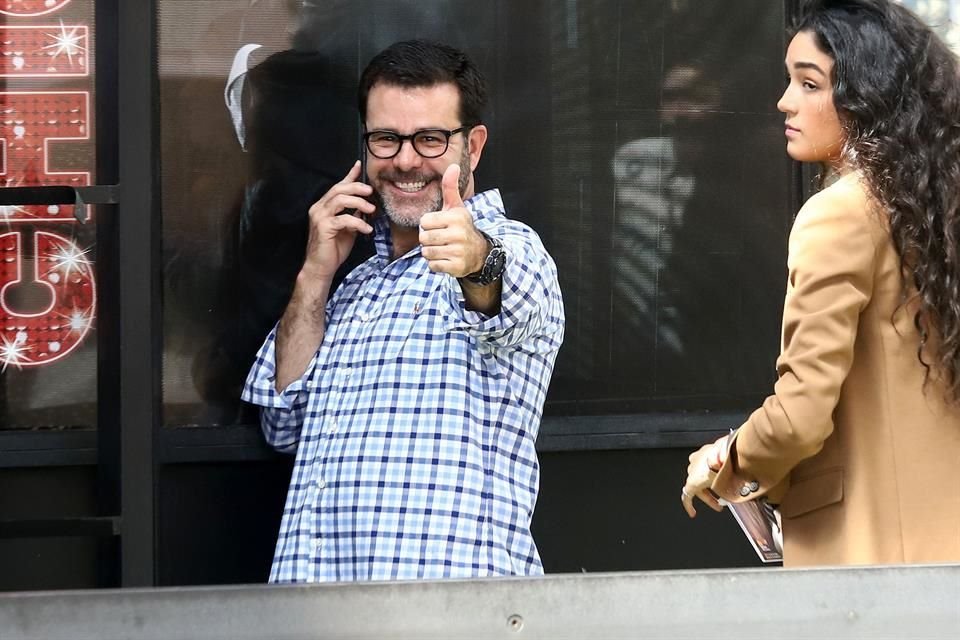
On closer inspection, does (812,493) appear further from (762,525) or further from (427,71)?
(427,71)

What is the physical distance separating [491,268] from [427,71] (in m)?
0.63

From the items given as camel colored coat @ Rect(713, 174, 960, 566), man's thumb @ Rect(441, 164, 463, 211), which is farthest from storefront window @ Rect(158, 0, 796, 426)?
camel colored coat @ Rect(713, 174, 960, 566)

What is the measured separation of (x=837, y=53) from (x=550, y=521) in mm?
Answer: 1542

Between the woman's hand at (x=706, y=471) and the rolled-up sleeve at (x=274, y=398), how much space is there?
94 centimetres

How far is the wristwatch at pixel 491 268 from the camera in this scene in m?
2.51

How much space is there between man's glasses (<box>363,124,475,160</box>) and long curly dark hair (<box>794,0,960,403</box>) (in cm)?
88

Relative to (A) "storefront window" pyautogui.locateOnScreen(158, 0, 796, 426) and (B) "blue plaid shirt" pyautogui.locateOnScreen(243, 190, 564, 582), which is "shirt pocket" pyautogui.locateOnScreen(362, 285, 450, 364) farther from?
(A) "storefront window" pyautogui.locateOnScreen(158, 0, 796, 426)

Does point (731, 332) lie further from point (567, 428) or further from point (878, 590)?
point (878, 590)

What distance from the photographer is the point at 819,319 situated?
218 centimetres

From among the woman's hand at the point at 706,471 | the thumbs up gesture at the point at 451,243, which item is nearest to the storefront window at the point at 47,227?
the thumbs up gesture at the point at 451,243

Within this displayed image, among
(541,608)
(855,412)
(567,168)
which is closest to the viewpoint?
(541,608)

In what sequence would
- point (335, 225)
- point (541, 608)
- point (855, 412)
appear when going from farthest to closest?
point (335, 225) → point (855, 412) → point (541, 608)

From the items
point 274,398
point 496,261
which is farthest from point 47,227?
point 496,261

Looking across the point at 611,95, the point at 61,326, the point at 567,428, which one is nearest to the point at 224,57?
the point at 61,326
